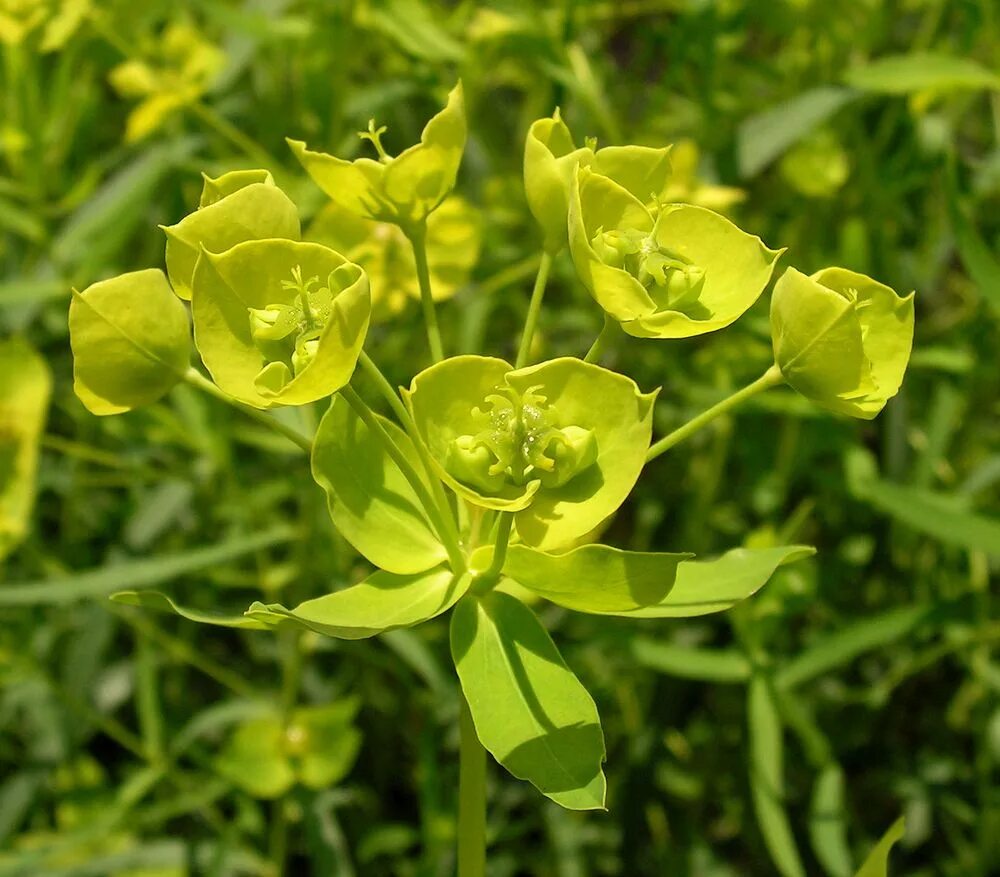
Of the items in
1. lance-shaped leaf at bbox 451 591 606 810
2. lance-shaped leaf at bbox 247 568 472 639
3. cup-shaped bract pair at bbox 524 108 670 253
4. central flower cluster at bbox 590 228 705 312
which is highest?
Answer: cup-shaped bract pair at bbox 524 108 670 253

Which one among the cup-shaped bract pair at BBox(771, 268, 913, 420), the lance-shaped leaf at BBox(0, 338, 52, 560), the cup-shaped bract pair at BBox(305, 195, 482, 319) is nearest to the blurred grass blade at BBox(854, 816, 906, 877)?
the cup-shaped bract pair at BBox(771, 268, 913, 420)

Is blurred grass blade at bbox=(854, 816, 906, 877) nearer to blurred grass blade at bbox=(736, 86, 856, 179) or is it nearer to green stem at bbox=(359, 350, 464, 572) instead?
green stem at bbox=(359, 350, 464, 572)

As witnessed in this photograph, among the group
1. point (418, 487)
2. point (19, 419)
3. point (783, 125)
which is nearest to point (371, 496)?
point (418, 487)

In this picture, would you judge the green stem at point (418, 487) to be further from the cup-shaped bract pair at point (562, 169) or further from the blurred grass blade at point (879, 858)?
the blurred grass blade at point (879, 858)

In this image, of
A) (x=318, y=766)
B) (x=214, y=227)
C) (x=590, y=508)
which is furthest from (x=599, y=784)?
(x=318, y=766)

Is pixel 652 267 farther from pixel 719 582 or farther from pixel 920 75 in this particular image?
pixel 920 75
